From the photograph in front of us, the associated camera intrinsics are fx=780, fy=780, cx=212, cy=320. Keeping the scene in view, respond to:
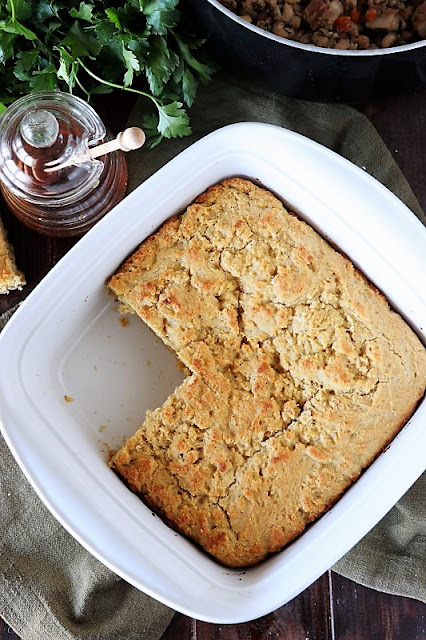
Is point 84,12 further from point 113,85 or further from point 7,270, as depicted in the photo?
point 7,270

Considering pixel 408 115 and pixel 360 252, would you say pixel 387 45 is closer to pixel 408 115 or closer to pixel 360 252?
pixel 408 115

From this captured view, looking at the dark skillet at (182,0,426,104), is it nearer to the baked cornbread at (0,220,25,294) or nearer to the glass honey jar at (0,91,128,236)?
the glass honey jar at (0,91,128,236)

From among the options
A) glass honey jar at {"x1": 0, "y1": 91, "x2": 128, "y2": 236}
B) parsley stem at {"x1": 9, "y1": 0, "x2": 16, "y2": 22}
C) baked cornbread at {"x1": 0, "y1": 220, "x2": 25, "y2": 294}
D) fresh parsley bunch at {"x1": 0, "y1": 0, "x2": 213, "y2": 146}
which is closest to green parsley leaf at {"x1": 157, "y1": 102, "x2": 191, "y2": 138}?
fresh parsley bunch at {"x1": 0, "y1": 0, "x2": 213, "y2": 146}

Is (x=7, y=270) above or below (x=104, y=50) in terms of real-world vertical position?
below

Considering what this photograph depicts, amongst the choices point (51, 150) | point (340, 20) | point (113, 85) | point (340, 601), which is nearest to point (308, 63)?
point (340, 20)

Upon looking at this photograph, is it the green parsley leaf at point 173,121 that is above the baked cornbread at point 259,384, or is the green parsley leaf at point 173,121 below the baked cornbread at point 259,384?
above

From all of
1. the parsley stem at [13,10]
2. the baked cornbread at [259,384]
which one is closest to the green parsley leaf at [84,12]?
the parsley stem at [13,10]

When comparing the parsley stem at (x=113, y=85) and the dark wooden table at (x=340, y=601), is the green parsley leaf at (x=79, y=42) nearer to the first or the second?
the parsley stem at (x=113, y=85)
